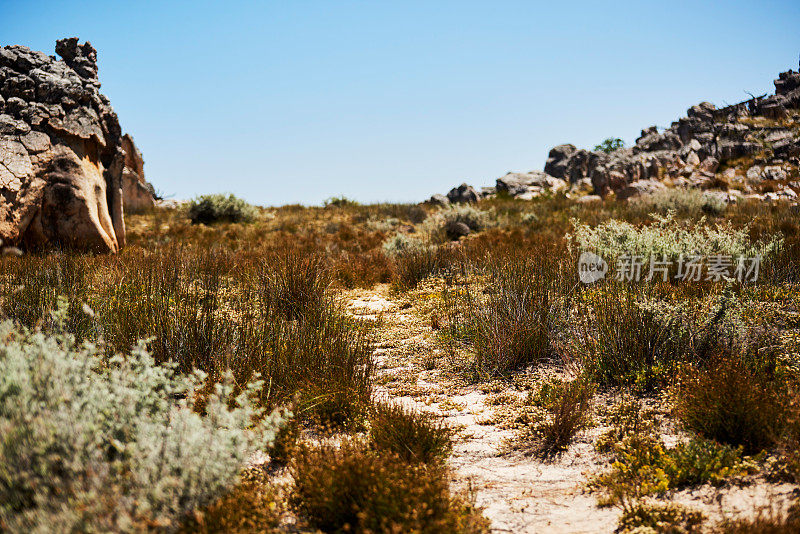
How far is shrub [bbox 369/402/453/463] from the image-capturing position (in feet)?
9.77

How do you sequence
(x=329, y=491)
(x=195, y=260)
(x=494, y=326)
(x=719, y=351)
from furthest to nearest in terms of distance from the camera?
1. (x=195, y=260)
2. (x=494, y=326)
3. (x=719, y=351)
4. (x=329, y=491)

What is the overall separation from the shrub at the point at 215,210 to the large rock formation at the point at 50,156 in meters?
7.13

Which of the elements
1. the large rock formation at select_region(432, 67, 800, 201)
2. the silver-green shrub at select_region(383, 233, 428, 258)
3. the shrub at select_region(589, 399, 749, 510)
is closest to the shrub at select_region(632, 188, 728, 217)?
the large rock formation at select_region(432, 67, 800, 201)

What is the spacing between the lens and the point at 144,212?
18734 mm

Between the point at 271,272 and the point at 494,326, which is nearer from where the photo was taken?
the point at 494,326

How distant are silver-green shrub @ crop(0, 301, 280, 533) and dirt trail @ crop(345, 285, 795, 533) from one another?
1461 millimetres

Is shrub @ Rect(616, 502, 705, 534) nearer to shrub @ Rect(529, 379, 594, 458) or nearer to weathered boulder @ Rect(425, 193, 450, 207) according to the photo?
shrub @ Rect(529, 379, 594, 458)

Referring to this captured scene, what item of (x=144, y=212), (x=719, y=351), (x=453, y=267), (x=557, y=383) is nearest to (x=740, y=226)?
(x=453, y=267)

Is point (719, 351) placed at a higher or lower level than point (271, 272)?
lower

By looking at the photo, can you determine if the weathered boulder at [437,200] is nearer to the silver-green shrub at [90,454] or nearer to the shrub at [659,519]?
the shrub at [659,519]

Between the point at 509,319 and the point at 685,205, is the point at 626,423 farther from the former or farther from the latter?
the point at 685,205

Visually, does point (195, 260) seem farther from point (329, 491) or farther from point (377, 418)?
point (329, 491)

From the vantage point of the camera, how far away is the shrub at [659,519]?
7.60ft

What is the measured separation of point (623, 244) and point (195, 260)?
23.2 ft
